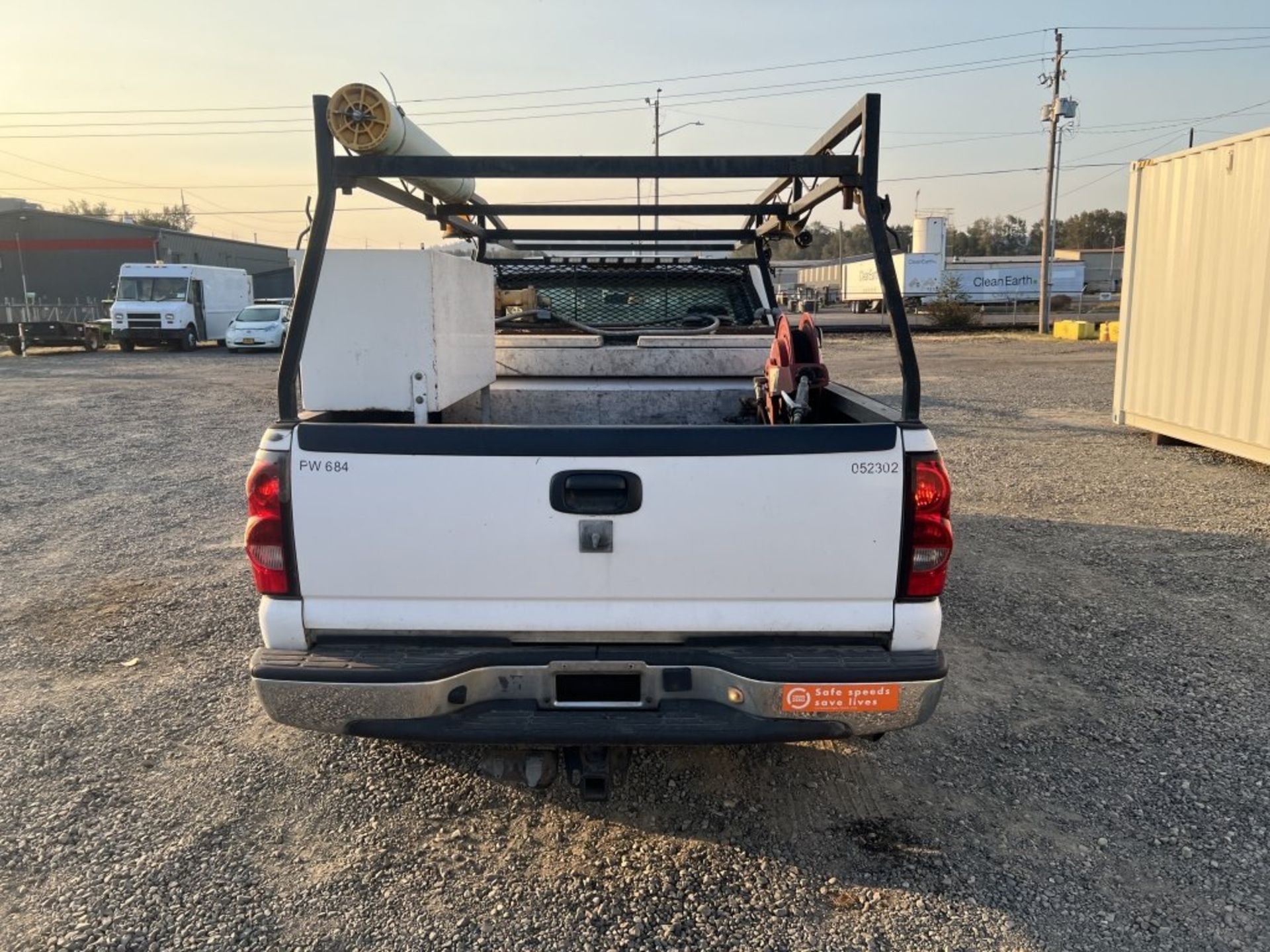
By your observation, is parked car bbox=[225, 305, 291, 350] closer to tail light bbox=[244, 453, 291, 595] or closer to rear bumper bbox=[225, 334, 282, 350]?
rear bumper bbox=[225, 334, 282, 350]

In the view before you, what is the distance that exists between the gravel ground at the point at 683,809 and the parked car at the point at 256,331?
25.8m

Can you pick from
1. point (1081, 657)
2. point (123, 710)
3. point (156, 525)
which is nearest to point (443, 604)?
point (123, 710)

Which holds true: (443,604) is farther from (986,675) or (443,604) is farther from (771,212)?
(771,212)

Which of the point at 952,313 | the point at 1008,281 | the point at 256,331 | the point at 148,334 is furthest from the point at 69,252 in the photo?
the point at 1008,281

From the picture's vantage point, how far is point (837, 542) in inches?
113

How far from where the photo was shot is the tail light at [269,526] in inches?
113

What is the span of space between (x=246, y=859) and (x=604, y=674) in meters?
1.42

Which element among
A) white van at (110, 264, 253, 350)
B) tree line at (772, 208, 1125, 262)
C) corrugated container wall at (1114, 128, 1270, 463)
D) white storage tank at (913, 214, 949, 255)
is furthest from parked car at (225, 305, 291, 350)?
tree line at (772, 208, 1125, 262)

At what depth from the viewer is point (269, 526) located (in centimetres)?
289

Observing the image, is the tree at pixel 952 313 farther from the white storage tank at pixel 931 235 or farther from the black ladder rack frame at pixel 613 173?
the black ladder rack frame at pixel 613 173

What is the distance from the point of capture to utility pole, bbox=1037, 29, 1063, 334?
38000 mm

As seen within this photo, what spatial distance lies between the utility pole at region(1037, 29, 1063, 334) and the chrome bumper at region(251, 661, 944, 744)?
126 ft

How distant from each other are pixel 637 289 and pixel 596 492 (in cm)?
441

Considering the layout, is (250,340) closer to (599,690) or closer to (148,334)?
(148,334)
